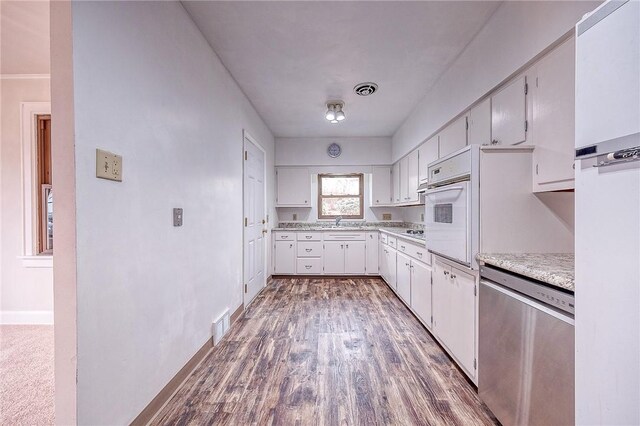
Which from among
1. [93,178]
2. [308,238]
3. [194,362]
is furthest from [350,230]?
[93,178]

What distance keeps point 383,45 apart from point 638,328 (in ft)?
7.70

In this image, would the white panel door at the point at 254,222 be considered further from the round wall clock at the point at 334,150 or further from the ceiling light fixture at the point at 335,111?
the round wall clock at the point at 334,150

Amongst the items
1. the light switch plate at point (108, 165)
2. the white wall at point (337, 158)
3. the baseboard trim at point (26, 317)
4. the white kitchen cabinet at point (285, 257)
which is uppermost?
the white wall at point (337, 158)

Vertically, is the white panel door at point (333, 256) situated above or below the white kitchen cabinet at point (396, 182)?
below

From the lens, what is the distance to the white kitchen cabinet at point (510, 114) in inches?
67.8

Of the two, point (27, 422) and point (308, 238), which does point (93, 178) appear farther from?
point (308, 238)

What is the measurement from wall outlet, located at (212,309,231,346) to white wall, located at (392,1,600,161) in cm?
282

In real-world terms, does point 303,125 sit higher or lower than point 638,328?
higher

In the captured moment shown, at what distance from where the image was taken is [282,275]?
4793mm

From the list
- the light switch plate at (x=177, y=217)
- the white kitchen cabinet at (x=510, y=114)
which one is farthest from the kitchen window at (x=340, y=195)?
the light switch plate at (x=177, y=217)

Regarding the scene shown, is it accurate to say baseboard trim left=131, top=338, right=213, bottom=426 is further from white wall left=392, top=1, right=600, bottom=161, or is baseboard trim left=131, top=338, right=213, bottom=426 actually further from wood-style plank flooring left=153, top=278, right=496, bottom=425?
white wall left=392, top=1, right=600, bottom=161

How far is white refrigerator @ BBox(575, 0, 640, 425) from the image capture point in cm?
73

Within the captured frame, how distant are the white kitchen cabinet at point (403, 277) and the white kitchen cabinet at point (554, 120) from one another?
5.57 feet

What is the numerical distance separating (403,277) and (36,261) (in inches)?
154
